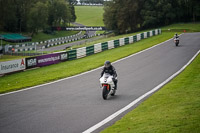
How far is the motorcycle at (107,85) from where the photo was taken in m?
12.7

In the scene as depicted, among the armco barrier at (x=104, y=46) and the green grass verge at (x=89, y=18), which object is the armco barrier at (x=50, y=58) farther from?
the green grass verge at (x=89, y=18)

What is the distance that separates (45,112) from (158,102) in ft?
14.5

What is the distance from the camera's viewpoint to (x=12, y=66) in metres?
23.6

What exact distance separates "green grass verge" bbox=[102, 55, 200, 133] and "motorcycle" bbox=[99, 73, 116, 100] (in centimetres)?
199

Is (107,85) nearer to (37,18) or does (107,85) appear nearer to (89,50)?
(89,50)

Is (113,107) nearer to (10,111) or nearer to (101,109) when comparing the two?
(101,109)

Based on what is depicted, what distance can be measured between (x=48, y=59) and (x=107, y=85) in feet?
52.9

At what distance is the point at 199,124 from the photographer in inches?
307

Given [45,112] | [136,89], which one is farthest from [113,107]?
[136,89]

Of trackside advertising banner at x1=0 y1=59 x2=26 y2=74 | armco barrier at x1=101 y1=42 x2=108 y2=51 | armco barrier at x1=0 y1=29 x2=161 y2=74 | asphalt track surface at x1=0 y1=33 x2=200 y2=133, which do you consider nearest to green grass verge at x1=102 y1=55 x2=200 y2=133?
asphalt track surface at x1=0 y1=33 x2=200 y2=133

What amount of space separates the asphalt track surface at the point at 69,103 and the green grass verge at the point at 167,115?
0.87m

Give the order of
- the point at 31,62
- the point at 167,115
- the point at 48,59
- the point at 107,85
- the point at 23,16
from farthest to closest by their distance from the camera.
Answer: the point at 23,16, the point at 48,59, the point at 31,62, the point at 107,85, the point at 167,115

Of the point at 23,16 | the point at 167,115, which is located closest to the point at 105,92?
the point at 167,115

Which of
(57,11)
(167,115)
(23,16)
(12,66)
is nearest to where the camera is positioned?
(167,115)
